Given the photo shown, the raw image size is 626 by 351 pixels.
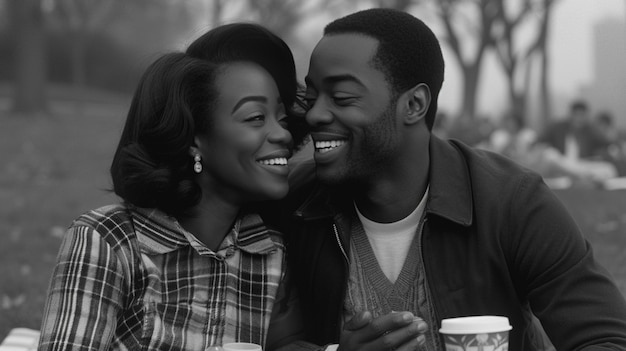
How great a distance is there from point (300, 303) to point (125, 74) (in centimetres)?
3125

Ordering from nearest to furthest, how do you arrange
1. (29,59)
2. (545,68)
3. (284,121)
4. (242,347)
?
(242,347) → (284,121) → (29,59) → (545,68)

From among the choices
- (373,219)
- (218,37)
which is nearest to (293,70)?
(218,37)

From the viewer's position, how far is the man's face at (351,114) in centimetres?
341

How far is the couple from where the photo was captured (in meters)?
3.26

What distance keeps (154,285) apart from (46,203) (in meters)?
6.51

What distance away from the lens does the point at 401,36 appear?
3.52 m

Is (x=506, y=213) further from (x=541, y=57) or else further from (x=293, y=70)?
(x=541, y=57)

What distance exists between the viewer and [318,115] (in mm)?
3418

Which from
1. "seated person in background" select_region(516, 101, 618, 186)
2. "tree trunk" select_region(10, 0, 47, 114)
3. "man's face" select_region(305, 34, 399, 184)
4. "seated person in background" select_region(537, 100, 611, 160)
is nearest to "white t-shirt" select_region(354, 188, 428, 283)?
"man's face" select_region(305, 34, 399, 184)

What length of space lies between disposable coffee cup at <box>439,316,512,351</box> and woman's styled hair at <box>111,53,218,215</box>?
131 cm

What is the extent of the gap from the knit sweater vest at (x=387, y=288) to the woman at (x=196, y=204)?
0.34m

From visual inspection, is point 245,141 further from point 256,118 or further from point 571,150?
point 571,150

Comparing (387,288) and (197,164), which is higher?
(197,164)

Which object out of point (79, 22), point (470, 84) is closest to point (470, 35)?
point (470, 84)
